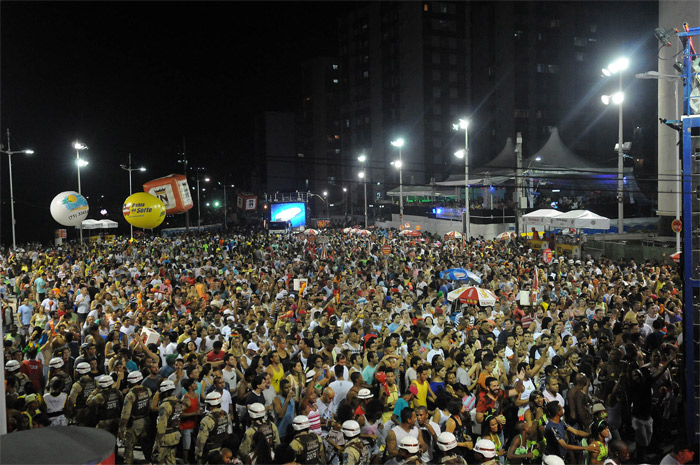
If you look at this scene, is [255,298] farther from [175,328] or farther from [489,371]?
[489,371]

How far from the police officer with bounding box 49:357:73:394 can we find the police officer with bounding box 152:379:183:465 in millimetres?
1553

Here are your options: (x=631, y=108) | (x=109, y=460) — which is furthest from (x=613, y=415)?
(x=631, y=108)

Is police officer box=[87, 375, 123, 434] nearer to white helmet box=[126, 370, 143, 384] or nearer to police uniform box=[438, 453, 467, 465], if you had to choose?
white helmet box=[126, 370, 143, 384]

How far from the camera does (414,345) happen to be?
26.9 feet

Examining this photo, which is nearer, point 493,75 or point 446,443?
point 446,443

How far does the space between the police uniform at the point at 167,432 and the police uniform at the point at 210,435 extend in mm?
356

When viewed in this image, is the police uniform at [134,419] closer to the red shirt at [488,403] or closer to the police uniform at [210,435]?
the police uniform at [210,435]

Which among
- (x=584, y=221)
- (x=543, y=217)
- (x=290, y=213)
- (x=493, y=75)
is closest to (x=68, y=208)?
(x=584, y=221)

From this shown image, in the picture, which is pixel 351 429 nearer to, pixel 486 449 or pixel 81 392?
pixel 486 449

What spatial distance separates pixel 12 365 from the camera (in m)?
7.54

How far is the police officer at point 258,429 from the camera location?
5557 millimetres

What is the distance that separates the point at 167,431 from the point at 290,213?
37729mm

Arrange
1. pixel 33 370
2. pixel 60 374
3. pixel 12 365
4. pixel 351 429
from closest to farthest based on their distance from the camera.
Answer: pixel 351 429
pixel 60 374
pixel 12 365
pixel 33 370

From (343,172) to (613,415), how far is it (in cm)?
8432
